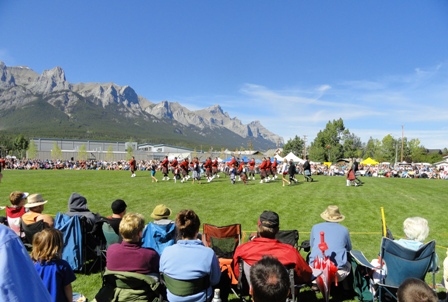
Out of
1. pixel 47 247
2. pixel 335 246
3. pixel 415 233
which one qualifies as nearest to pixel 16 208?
pixel 47 247

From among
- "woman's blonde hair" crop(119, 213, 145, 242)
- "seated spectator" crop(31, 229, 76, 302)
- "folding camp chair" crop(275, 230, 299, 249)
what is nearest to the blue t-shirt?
"seated spectator" crop(31, 229, 76, 302)

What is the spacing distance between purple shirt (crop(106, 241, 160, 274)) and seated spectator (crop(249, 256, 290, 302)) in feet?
6.96

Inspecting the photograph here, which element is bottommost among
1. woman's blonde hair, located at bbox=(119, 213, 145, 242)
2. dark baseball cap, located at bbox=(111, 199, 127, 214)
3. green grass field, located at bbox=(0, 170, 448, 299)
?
green grass field, located at bbox=(0, 170, 448, 299)

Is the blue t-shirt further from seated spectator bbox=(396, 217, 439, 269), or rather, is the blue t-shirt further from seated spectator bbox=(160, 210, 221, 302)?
seated spectator bbox=(396, 217, 439, 269)

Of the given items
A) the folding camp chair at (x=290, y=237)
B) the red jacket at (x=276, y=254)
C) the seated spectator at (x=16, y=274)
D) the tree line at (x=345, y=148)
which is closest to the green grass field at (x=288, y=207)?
the folding camp chair at (x=290, y=237)

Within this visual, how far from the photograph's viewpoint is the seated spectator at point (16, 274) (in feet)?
3.60

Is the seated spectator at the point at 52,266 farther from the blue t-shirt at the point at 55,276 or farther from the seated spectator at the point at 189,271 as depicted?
the seated spectator at the point at 189,271

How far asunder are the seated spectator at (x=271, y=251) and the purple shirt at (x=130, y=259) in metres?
1.22

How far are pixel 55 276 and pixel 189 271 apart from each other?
4.75 feet

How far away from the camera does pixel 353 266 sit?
4.95 m

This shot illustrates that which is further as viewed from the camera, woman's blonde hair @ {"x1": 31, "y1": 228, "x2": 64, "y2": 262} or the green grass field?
the green grass field

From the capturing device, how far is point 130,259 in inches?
151

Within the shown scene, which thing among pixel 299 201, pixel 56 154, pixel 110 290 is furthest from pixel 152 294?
pixel 56 154

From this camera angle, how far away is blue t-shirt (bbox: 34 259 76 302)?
10.4 feet
